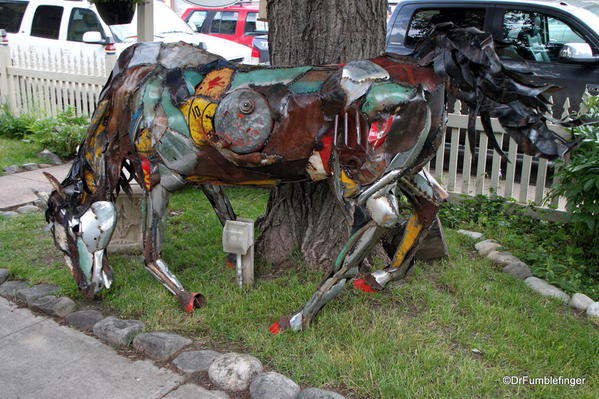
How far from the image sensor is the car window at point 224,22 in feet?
46.9

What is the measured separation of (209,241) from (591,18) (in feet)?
15.8

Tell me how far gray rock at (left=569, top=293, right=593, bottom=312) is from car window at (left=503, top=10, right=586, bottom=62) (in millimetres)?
3581

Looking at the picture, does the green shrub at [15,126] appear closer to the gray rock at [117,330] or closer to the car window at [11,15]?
the car window at [11,15]

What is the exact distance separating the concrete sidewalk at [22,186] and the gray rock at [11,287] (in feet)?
5.98

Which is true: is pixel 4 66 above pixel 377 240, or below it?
above

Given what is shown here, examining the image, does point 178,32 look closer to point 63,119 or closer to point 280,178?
point 63,119

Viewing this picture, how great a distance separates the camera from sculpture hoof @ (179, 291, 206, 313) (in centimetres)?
353

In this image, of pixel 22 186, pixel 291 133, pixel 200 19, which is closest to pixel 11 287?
pixel 291 133

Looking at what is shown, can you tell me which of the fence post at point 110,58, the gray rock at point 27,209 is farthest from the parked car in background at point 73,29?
the gray rock at point 27,209

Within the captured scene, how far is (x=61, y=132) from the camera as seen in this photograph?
7.32 meters

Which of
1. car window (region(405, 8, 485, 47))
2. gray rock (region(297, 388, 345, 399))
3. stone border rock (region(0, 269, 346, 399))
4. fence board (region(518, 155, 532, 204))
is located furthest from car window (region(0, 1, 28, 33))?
gray rock (region(297, 388, 345, 399))

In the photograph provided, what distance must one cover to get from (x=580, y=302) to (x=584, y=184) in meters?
0.87

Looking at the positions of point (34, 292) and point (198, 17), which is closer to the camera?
point (34, 292)

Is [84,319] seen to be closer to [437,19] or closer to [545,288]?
[545,288]
